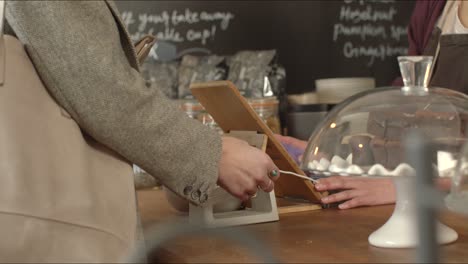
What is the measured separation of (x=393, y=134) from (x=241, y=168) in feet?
1.04

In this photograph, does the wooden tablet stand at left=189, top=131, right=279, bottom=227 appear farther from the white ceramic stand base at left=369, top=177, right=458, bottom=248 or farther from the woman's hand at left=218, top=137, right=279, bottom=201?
the white ceramic stand base at left=369, top=177, right=458, bottom=248

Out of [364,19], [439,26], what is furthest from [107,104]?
[364,19]

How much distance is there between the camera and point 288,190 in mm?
1579

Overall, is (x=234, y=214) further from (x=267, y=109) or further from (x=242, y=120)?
(x=267, y=109)

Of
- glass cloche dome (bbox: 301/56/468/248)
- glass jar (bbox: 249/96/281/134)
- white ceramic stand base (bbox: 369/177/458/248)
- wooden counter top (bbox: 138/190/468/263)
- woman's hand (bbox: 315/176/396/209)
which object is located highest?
glass cloche dome (bbox: 301/56/468/248)

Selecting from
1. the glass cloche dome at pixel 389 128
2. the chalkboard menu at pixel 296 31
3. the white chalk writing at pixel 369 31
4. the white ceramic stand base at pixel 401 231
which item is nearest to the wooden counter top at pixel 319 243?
the white ceramic stand base at pixel 401 231

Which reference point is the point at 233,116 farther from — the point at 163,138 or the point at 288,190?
the point at 163,138

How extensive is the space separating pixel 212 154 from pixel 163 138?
0.09m

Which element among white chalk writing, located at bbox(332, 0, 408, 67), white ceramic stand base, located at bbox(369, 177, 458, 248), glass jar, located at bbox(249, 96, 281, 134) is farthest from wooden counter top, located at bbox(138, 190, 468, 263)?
white chalk writing, located at bbox(332, 0, 408, 67)

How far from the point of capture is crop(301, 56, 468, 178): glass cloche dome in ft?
2.93

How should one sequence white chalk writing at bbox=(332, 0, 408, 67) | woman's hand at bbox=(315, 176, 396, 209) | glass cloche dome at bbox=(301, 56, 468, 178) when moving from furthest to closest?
white chalk writing at bbox=(332, 0, 408, 67)
woman's hand at bbox=(315, 176, 396, 209)
glass cloche dome at bbox=(301, 56, 468, 178)

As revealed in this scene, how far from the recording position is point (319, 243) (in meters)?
1.13

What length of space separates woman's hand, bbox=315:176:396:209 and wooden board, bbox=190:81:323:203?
3cm

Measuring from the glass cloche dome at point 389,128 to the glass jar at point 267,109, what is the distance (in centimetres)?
125
